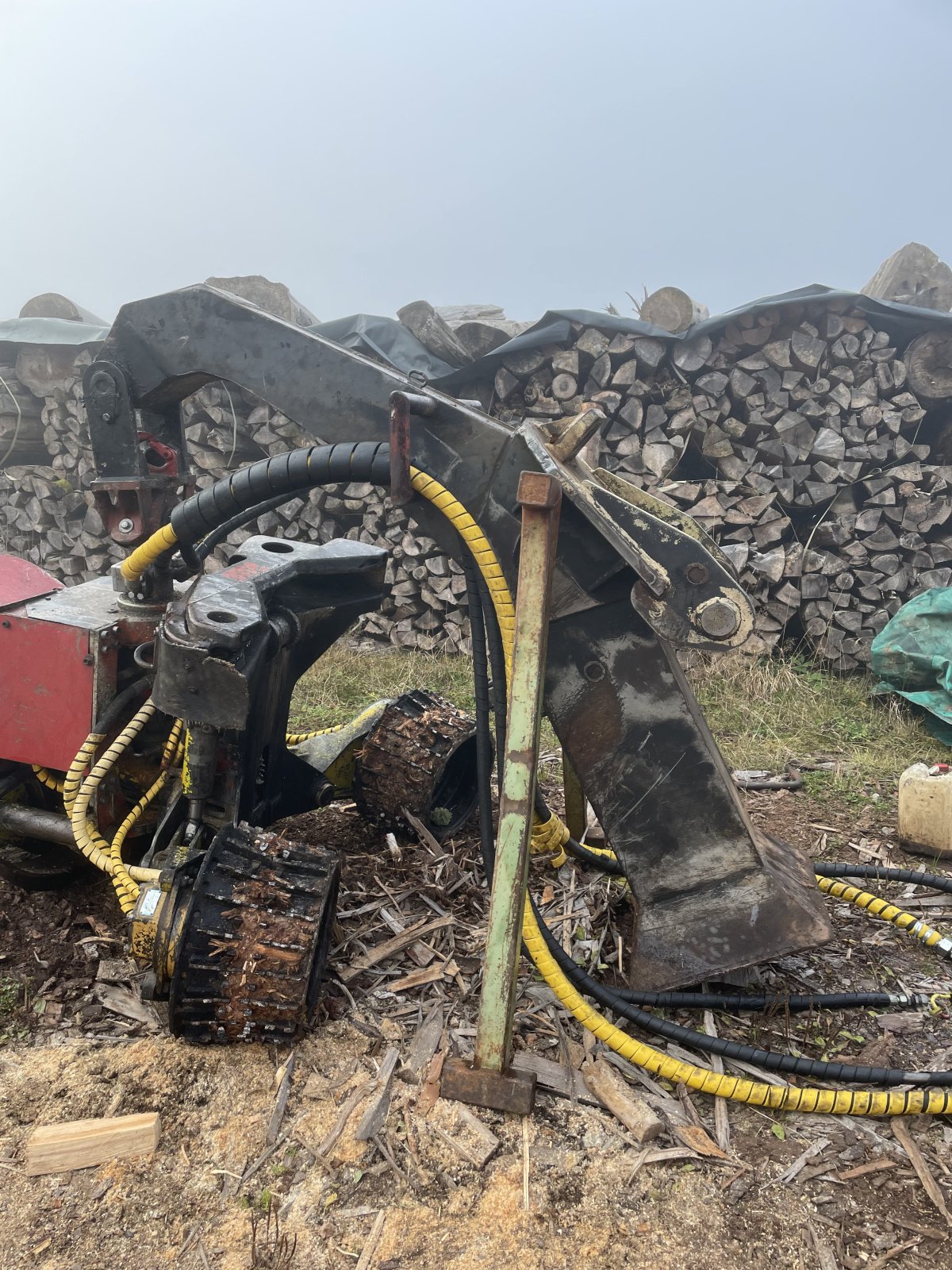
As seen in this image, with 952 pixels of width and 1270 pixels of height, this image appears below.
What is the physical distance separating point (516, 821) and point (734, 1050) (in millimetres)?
903

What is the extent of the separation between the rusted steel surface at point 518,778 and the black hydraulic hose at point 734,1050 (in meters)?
0.16

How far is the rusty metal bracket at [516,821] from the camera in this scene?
2035 mm

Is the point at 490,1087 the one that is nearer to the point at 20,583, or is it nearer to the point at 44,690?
the point at 44,690

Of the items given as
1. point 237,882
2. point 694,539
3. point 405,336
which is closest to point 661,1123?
point 237,882

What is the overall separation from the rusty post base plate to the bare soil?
0.10 ft

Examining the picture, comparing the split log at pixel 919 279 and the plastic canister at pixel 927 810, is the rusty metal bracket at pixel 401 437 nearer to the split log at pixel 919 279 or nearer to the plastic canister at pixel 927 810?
the plastic canister at pixel 927 810

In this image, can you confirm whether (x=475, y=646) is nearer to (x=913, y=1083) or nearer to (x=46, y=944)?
(x=913, y=1083)

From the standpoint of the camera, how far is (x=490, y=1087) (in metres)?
2.07

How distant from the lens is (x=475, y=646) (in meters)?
2.44

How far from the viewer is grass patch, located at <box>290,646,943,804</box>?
4.66 meters

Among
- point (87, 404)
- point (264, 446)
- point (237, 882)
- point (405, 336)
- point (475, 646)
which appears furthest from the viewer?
point (264, 446)

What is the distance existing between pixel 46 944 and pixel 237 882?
1064 mm

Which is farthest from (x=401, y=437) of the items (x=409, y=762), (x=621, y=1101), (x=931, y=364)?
(x=931, y=364)

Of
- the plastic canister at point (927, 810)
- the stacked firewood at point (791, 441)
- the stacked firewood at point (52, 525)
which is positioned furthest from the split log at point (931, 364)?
the stacked firewood at point (52, 525)
